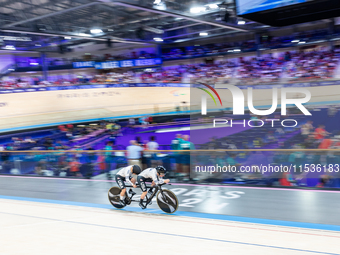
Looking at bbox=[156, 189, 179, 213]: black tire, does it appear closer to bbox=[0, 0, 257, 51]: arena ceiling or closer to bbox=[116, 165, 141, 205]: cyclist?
bbox=[116, 165, 141, 205]: cyclist

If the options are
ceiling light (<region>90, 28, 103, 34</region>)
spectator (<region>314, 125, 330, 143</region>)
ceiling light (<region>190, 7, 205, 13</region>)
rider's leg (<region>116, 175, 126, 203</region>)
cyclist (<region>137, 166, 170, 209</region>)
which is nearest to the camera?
cyclist (<region>137, 166, 170, 209</region>)

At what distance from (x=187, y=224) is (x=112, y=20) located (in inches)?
583

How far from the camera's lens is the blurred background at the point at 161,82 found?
269 inches

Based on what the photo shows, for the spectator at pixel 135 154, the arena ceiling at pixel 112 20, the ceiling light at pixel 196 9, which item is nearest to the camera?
the spectator at pixel 135 154

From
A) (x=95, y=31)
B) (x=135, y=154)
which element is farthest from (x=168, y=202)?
(x=95, y=31)

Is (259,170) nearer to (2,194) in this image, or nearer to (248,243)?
(248,243)

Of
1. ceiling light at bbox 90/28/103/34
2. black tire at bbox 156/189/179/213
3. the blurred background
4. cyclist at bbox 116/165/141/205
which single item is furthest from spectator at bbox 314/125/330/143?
ceiling light at bbox 90/28/103/34

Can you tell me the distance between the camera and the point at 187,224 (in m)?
4.66

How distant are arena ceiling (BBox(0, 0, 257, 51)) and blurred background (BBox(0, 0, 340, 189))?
7 centimetres

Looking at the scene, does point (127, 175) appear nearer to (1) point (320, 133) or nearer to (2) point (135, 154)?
(2) point (135, 154)

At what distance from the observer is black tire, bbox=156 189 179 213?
505cm

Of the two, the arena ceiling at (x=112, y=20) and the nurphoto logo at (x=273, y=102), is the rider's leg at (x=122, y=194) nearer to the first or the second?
the nurphoto logo at (x=273, y=102)

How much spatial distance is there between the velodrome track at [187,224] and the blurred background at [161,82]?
892 mm

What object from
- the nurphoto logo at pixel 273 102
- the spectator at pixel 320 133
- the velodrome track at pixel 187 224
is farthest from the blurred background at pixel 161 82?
the velodrome track at pixel 187 224
